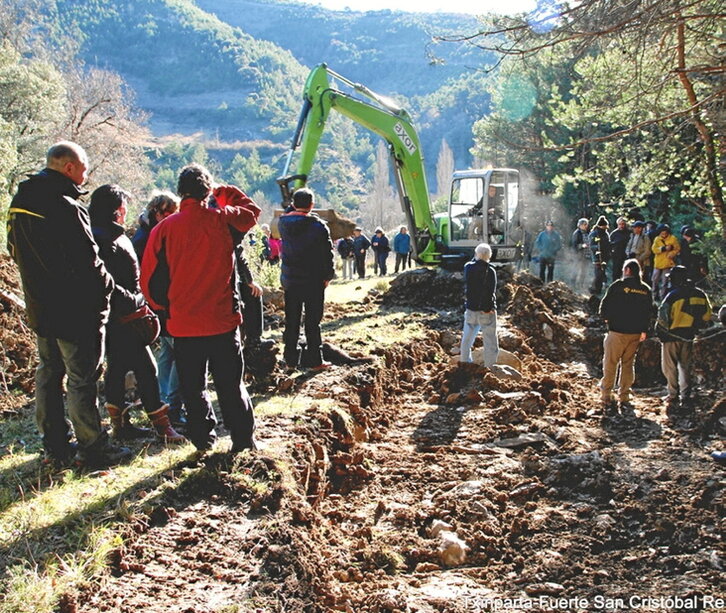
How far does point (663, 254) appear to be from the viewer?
494 inches

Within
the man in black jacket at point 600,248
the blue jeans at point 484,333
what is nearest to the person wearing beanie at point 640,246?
the man in black jacket at point 600,248

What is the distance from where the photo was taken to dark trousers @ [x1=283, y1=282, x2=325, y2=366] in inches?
273

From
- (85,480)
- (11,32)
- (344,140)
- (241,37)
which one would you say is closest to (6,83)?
(11,32)

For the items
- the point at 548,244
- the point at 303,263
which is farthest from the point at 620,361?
the point at 548,244

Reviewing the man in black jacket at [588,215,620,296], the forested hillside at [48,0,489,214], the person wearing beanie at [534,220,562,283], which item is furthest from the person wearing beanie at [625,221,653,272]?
the forested hillside at [48,0,489,214]

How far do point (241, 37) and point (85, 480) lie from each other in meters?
190

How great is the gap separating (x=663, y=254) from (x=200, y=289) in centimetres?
1080

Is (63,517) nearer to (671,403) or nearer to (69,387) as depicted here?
(69,387)

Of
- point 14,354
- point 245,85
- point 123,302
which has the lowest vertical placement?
point 14,354

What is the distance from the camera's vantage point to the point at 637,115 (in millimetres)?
9250

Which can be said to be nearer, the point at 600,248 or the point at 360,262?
the point at 600,248

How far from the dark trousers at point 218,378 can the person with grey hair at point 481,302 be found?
4344mm

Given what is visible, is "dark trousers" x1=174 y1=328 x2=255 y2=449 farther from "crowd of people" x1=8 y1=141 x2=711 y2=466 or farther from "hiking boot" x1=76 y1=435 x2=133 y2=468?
"hiking boot" x1=76 y1=435 x2=133 y2=468

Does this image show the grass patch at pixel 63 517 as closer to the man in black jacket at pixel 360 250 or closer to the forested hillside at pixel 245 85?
the man in black jacket at pixel 360 250
